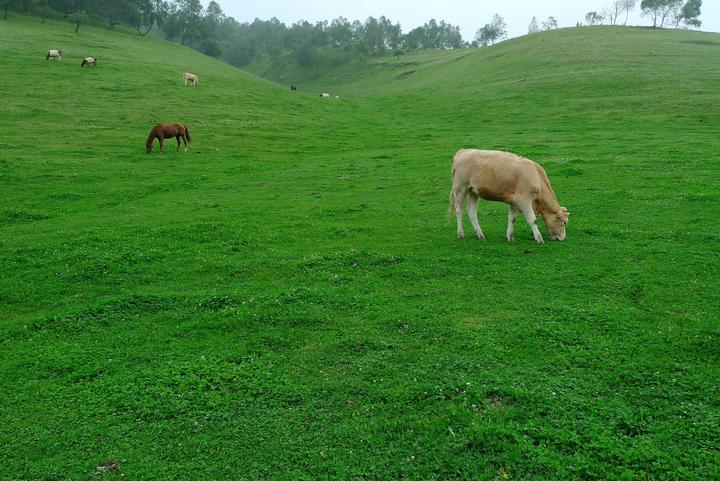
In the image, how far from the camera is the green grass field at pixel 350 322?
649cm

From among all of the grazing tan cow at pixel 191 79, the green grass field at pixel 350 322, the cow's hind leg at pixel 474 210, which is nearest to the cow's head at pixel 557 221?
the green grass field at pixel 350 322

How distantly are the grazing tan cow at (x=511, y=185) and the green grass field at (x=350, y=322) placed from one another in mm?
766

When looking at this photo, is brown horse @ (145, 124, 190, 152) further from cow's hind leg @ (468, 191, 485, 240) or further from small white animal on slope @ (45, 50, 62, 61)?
small white animal on slope @ (45, 50, 62, 61)

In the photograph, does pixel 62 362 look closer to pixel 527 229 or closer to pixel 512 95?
pixel 527 229

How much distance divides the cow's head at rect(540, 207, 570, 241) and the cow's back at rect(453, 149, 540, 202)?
34.1 inches

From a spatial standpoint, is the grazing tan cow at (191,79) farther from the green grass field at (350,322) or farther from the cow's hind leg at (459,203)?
the cow's hind leg at (459,203)

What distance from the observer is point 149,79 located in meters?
51.1

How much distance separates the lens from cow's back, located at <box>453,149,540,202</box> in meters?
13.5

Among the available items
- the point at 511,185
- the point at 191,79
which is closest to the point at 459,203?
the point at 511,185

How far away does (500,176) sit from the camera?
1351cm

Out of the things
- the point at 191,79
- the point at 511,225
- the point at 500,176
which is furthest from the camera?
the point at 191,79

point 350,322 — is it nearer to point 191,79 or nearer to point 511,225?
point 511,225

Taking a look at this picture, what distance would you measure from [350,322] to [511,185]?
20.8 ft

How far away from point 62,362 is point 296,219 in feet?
31.5
